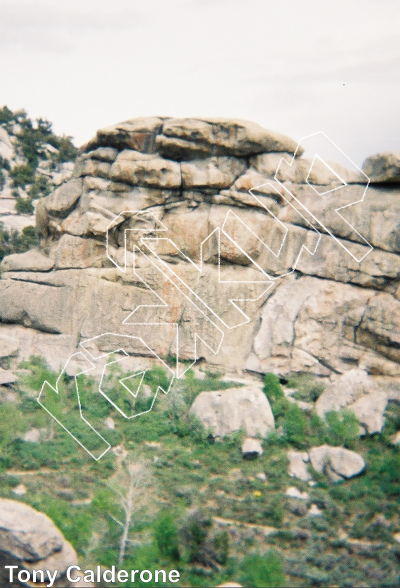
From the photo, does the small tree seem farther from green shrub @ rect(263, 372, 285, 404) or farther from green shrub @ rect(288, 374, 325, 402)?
green shrub @ rect(288, 374, 325, 402)

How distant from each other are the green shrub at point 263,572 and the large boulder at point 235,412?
6.98 metres

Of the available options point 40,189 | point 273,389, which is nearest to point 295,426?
point 273,389

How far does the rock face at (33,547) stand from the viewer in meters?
13.5

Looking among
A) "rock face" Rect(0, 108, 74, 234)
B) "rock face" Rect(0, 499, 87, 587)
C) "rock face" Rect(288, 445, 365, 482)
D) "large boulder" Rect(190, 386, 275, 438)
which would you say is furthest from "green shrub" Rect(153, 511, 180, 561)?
"rock face" Rect(0, 108, 74, 234)

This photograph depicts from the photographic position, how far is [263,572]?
12.8 meters

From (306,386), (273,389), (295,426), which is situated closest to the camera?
(295,426)

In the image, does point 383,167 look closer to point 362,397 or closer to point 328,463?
point 362,397

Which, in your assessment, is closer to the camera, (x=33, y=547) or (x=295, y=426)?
(x=33, y=547)

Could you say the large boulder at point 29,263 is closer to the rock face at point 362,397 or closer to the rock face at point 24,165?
the rock face at point 362,397

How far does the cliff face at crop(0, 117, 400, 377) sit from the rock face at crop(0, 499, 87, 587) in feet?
38.6

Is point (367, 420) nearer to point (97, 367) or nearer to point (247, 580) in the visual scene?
point (247, 580)

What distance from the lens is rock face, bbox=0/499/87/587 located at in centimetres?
1348

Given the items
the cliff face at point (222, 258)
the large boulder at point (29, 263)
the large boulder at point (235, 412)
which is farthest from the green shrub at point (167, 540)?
the large boulder at point (29, 263)

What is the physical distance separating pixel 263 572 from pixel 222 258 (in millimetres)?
14959
